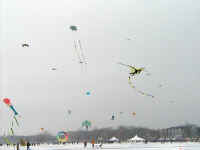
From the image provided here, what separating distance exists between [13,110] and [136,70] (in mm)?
10270

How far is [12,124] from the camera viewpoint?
78.8 feet

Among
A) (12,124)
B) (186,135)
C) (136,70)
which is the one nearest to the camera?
(12,124)

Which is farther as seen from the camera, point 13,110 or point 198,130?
point 198,130

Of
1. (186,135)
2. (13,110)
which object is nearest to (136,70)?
(13,110)

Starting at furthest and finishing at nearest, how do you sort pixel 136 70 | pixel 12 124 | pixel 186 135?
pixel 186 135 < pixel 136 70 < pixel 12 124

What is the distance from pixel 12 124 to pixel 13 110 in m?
1.44

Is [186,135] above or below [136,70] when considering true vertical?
below

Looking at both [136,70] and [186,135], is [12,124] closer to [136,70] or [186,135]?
[136,70]

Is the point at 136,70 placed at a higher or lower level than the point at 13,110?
higher

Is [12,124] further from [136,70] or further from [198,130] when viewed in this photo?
[198,130]

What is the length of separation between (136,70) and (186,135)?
18112cm

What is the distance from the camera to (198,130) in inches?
7864

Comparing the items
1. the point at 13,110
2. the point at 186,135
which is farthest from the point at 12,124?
the point at 186,135

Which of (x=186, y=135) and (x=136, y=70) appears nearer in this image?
(x=136, y=70)
